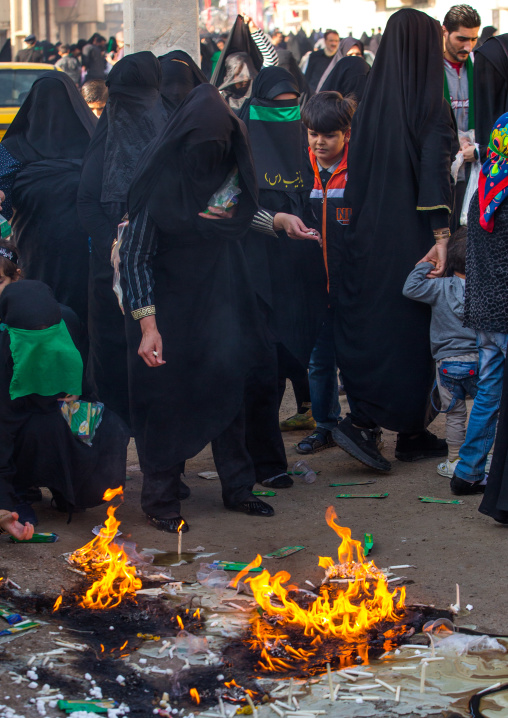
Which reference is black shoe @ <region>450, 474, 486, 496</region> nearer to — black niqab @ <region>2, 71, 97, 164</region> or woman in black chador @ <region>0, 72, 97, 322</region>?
woman in black chador @ <region>0, 72, 97, 322</region>

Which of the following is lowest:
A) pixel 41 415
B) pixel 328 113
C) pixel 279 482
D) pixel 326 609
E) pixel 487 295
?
pixel 279 482

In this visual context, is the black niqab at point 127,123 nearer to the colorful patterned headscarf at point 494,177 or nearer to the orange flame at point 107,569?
the colorful patterned headscarf at point 494,177

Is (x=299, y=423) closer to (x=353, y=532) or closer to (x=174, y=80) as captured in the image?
(x=353, y=532)

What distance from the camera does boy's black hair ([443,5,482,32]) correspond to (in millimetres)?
6422

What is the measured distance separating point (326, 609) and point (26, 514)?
166 cm

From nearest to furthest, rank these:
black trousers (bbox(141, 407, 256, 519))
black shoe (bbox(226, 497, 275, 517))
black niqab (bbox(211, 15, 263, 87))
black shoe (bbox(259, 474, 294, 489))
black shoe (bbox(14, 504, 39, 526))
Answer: black shoe (bbox(14, 504, 39, 526)) → black trousers (bbox(141, 407, 256, 519)) → black shoe (bbox(226, 497, 275, 517)) → black shoe (bbox(259, 474, 294, 489)) → black niqab (bbox(211, 15, 263, 87))

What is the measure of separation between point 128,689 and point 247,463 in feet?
6.20

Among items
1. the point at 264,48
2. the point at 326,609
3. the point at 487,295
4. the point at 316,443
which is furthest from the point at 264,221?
the point at 264,48

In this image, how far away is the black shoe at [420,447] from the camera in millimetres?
5359

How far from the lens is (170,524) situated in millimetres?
4285

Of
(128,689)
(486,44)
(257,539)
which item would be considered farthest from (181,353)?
(486,44)

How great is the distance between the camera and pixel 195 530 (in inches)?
170

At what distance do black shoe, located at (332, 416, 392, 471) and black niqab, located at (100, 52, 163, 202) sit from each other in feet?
5.76

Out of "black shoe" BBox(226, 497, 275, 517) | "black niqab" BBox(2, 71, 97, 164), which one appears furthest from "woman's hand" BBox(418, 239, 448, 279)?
"black niqab" BBox(2, 71, 97, 164)
